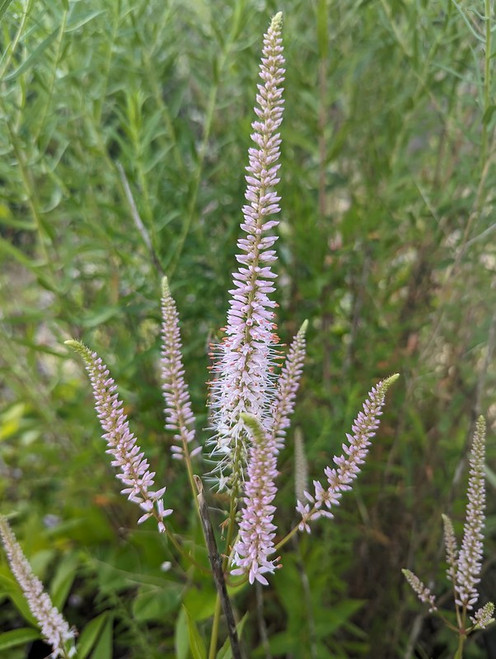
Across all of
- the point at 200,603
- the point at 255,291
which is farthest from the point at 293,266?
the point at 255,291

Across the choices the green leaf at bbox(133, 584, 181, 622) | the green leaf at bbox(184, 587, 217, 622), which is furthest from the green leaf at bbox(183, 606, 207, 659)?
the green leaf at bbox(133, 584, 181, 622)

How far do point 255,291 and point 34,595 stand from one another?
403mm

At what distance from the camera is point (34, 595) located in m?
0.65

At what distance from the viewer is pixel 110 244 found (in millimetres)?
1073

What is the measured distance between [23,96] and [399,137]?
0.64 meters

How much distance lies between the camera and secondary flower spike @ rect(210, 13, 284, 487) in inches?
17.9

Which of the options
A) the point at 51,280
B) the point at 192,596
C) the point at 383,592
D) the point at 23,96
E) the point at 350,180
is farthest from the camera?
the point at 350,180

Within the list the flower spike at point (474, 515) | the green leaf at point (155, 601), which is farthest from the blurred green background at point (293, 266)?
the flower spike at point (474, 515)

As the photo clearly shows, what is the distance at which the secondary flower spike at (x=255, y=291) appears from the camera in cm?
45

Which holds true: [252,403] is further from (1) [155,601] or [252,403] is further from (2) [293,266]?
(2) [293,266]

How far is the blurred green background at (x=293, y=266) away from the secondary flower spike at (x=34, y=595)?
0.82 feet

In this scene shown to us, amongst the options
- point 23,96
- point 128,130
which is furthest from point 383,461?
point 23,96

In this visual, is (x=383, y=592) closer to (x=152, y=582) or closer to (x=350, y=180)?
(x=152, y=582)

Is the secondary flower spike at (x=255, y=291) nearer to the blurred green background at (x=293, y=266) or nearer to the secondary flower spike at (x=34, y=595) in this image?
the secondary flower spike at (x=34, y=595)
